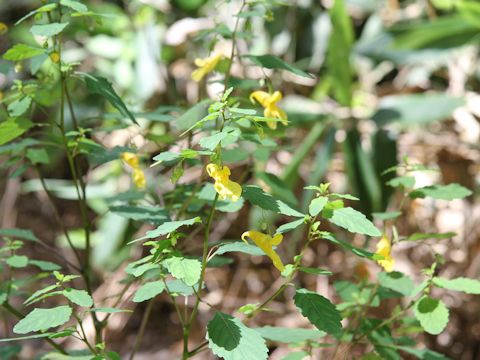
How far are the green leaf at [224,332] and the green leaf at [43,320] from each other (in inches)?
7.1

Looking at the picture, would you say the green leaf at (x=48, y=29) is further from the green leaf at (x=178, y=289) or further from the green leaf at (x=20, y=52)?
the green leaf at (x=178, y=289)

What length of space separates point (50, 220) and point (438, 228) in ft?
6.04

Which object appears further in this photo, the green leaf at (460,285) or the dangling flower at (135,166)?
the dangling flower at (135,166)

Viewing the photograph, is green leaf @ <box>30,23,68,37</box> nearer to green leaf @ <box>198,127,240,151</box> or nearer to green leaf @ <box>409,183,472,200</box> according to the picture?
green leaf @ <box>198,127,240,151</box>

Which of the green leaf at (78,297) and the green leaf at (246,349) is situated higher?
the green leaf at (78,297)

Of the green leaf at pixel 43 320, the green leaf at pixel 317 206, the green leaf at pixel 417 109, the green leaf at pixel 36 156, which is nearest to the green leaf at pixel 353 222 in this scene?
the green leaf at pixel 317 206

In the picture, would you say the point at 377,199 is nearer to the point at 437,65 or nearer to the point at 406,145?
the point at 406,145

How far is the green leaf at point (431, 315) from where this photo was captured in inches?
36.9

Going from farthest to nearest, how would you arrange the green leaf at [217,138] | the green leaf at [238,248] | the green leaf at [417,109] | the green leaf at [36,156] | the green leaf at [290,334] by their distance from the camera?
the green leaf at [417,109]
the green leaf at [36,156]
the green leaf at [290,334]
the green leaf at [238,248]
the green leaf at [217,138]

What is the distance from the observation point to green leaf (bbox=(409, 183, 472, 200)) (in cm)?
102

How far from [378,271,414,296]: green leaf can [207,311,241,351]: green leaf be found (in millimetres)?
322

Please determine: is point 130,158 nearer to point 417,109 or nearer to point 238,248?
point 238,248

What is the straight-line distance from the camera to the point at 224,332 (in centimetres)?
83

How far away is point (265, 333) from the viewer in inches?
40.1
